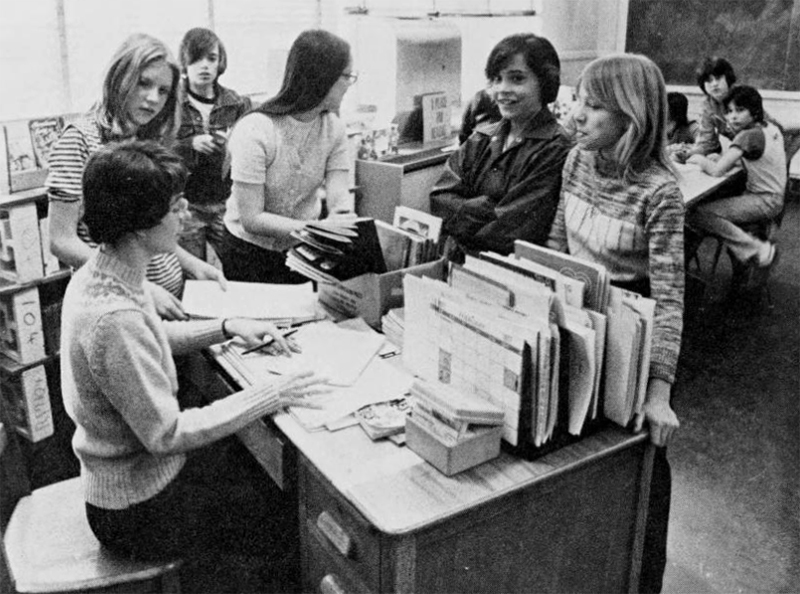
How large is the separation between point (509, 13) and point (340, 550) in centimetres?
465

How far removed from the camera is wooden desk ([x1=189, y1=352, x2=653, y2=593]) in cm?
149

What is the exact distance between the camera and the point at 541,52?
2.42 m

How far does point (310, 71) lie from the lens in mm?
2521

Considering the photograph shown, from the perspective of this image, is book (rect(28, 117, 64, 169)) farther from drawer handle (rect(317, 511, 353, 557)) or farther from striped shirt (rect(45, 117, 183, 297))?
drawer handle (rect(317, 511, 353, 557))

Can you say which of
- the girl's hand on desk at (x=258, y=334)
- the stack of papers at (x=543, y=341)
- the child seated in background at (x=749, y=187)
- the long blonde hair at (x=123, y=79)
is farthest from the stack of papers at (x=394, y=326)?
the child seated in background at (x=749, y=187)

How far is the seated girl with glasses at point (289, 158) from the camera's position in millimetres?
2512

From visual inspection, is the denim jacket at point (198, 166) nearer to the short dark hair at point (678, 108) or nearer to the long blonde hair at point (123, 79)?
the long blonde hair at point (123, 79)

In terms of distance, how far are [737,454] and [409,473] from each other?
217cm

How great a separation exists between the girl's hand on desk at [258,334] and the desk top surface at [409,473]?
0.37 metres

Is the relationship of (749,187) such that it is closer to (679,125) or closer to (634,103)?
(679,125)

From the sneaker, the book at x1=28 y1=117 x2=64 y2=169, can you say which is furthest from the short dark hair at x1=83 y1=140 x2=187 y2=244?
the sneaker

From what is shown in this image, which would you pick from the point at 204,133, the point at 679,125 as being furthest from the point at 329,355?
the point at 679,125

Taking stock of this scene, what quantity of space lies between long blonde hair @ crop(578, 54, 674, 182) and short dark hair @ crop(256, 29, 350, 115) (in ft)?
2.85

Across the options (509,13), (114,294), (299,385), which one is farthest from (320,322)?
(509,13)
